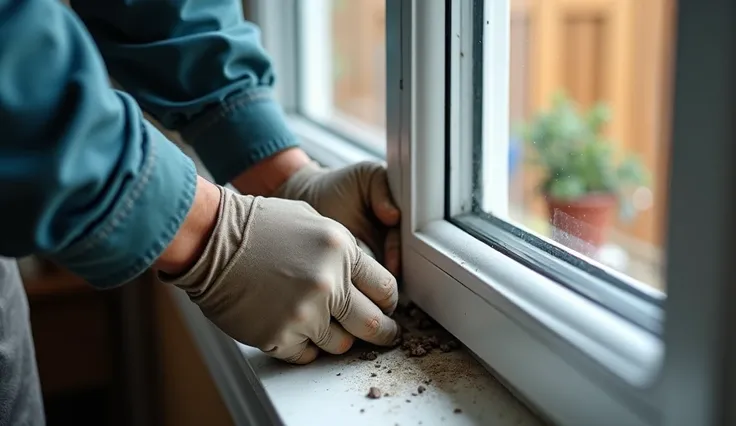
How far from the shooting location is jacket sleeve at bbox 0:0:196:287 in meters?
0.42

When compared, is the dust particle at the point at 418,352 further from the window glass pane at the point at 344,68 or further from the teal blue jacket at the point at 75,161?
the window glass pane at the point at 344,68

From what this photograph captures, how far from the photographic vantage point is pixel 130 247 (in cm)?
48

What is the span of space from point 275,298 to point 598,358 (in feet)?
0.78

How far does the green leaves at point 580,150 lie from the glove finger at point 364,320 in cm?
63

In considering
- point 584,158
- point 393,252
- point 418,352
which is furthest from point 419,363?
point 584,158

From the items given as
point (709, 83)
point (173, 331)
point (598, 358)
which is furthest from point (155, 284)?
point (709, 83)

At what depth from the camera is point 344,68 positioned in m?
1.56

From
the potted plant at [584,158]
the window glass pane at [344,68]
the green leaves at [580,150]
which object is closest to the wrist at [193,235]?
the window glass pane at [344,68]

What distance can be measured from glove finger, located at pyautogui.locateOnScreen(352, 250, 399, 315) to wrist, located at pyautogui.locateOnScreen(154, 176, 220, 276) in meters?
0.12

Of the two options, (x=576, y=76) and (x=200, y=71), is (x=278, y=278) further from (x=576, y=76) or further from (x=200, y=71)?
(x=576, y=76)

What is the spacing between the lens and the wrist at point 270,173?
79 cm

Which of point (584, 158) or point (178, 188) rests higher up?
point (178, 188)

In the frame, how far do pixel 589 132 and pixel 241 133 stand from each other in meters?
0.94

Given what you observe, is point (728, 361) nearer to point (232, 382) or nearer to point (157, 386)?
point (232, 382)
